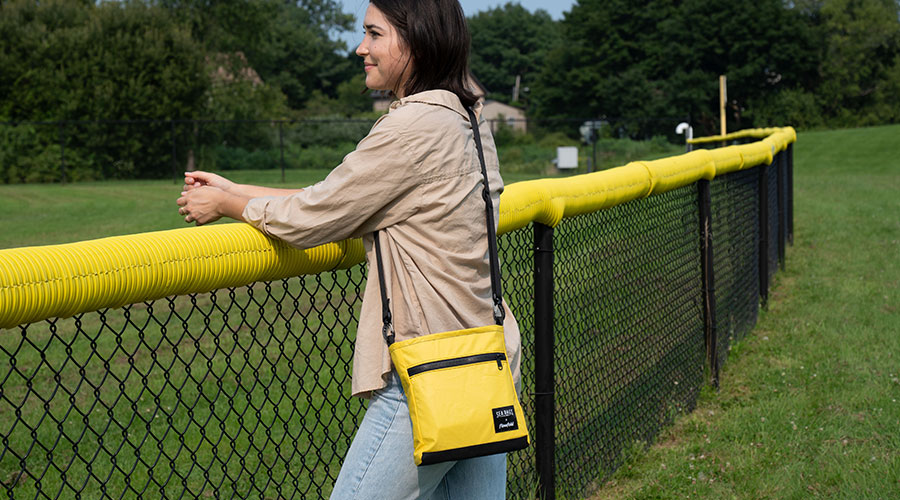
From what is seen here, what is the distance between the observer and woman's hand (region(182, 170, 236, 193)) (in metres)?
2.17

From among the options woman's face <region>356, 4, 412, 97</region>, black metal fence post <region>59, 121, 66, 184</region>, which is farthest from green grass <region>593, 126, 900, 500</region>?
black metal fence post <region>59, 121, 66, 184</region>

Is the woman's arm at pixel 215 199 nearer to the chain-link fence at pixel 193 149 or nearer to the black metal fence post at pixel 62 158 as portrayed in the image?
the chain-link fence at pixel 193 149

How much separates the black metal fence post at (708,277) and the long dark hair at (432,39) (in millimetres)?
3126

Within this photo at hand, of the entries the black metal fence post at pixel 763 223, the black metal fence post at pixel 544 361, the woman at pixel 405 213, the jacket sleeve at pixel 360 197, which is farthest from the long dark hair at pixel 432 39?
the black metal fence post at pixel 763 223

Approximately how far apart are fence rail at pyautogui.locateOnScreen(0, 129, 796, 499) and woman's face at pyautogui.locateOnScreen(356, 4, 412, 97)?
0.46 metres

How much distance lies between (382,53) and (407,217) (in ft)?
1.30

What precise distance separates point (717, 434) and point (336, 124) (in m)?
37.0

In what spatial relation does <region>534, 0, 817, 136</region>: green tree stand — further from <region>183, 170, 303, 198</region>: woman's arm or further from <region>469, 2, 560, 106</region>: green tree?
<region>183, 170, 303, 198</region>: woman's arm

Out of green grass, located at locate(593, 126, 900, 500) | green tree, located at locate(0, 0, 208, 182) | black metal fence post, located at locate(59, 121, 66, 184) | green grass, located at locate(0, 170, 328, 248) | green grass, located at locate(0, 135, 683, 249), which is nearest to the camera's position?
green grass, located at locate(593, 126, 900, 500)

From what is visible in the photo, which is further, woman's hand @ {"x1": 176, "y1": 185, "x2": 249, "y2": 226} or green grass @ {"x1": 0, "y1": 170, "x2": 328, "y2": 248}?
green grass @ {"x1": 0, "y1": 170, "x2": 328, "y2": 248}

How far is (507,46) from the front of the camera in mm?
108875

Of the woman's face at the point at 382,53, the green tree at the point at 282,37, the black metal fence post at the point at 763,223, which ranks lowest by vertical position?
the black metal fence post at the point at 763,223

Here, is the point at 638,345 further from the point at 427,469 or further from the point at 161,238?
the point at 161,238

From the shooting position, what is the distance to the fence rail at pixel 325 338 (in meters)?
1.84
